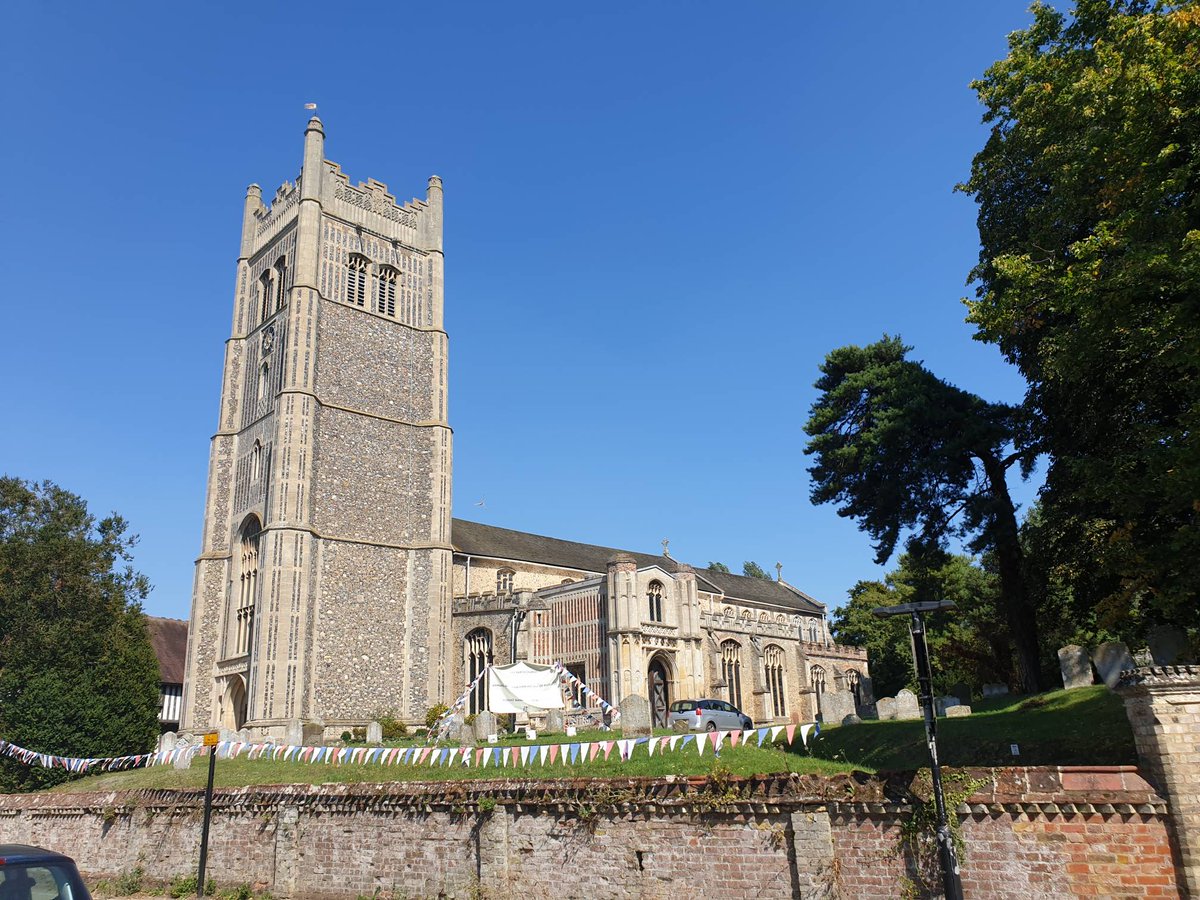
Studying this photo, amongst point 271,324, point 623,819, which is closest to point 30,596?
point 271,324

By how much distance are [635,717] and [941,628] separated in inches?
1245

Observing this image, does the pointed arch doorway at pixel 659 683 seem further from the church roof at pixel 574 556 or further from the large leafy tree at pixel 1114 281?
the large leafy tree at pixel 1114 281

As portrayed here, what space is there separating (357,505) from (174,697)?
17.9 meters

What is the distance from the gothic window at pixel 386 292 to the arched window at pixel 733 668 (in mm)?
22402

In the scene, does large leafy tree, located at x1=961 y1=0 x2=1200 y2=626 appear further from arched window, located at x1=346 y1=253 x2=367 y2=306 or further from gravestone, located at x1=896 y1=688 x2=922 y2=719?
arched window, located at x1=346 y1=253 x2=367 y2=306

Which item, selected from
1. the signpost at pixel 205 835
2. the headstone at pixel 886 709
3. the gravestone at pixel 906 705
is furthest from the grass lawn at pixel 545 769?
the gravestone at pixel 906 705

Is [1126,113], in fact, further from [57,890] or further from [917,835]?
[57,890]

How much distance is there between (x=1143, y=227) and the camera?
12.7 meters

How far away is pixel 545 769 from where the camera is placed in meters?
16.2

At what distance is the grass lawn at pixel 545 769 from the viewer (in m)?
15.3

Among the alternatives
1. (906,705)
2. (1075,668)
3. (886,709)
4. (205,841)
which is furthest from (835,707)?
(205,841)

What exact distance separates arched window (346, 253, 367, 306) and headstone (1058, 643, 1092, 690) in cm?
3289

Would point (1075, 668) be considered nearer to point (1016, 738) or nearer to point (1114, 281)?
point (1016, 738)

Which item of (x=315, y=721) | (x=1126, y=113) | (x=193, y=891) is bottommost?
(x=193, y=891)
